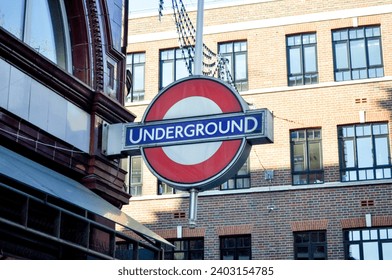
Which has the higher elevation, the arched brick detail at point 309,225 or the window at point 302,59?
the window at point 302,59

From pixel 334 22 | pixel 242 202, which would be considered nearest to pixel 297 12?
pixel 334 22

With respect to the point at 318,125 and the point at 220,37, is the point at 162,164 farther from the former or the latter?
the point at 220,37

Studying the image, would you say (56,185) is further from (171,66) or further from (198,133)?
(171,66)

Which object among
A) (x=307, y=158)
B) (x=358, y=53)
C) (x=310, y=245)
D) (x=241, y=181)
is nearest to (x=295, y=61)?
(x=358, y=53)

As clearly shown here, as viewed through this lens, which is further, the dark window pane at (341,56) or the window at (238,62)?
the window at (238,62)

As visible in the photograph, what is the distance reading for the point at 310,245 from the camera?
24.7 meters

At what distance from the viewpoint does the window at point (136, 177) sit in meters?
27.4

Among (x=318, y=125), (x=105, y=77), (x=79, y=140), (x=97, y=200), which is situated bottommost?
(x=97, y=200)

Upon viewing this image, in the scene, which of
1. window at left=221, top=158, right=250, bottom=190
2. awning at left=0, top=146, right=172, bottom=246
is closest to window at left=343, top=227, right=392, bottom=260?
window at left=221, top=158, right=250, bottom=190

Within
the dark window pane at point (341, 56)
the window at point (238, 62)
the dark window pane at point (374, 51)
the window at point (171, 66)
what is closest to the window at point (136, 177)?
the window at point (171, 66)

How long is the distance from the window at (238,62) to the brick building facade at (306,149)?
16cm

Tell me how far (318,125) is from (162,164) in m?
16.3

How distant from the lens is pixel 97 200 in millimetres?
10477

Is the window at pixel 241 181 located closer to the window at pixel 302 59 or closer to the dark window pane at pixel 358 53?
the window at pixel 302 59
